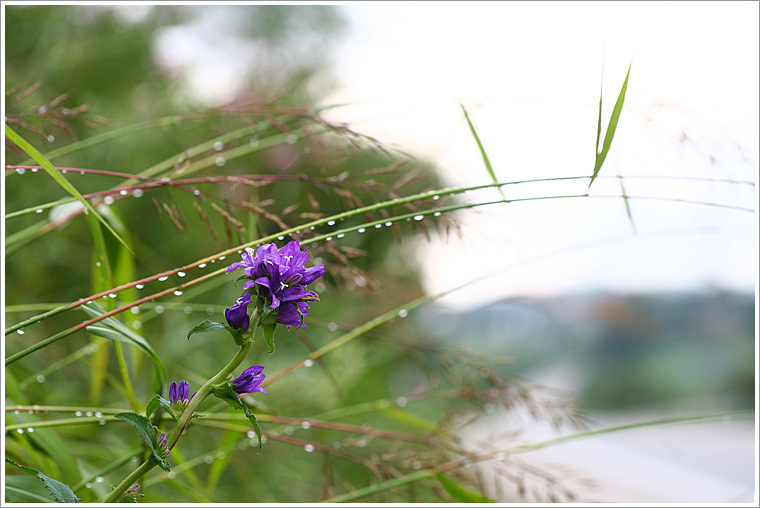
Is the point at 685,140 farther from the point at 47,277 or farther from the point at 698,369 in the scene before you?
the point at 698,369

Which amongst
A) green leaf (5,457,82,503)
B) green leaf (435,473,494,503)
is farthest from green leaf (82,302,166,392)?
green leaf (435,473,494,503)

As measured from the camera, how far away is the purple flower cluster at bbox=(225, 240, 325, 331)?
21 centimetres

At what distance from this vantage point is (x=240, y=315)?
21cm

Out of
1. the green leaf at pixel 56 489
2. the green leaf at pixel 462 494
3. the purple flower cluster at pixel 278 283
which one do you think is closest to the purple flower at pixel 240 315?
the purple flower cluster at pixel 278 283

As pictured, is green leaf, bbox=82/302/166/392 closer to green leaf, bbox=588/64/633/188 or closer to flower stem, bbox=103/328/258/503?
flower stem, bbox=103/328/258/503

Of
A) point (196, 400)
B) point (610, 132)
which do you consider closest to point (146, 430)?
point (196, 400)

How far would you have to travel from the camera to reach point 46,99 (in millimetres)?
890

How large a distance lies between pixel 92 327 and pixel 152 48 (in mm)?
998

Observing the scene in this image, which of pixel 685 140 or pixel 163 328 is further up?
pixel 685 140

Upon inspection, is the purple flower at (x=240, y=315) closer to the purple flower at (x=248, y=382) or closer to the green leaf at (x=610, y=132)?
the purple flower at (x=248, y=382)

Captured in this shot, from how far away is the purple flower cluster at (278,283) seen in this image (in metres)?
0.21

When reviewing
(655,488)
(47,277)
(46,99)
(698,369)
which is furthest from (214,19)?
(698,369)

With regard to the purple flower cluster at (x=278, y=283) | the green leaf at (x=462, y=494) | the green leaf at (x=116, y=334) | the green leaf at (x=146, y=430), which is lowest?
the green leaf at (x=462, y=494)

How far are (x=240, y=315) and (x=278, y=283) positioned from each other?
0.07ft
